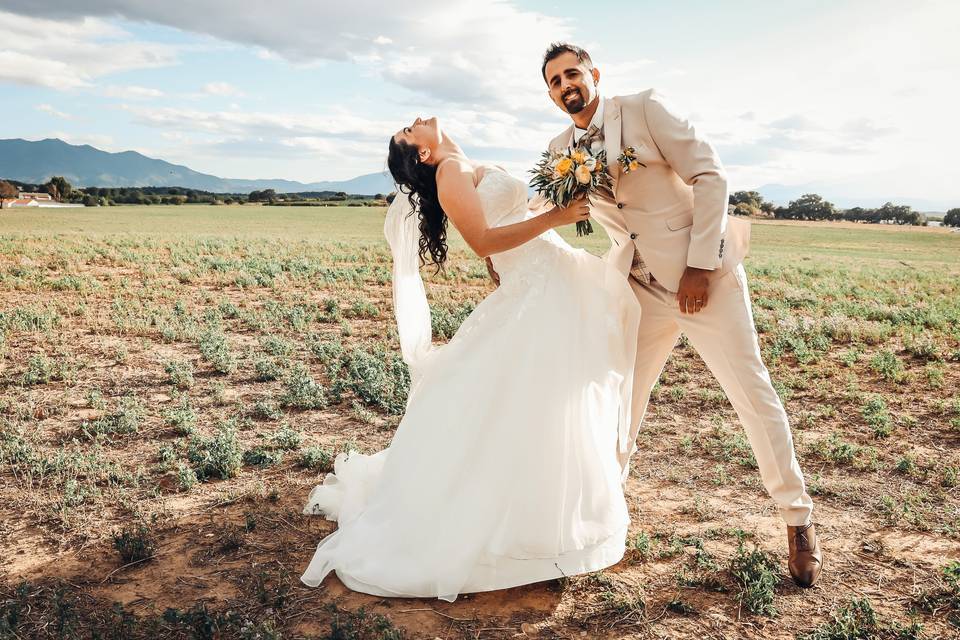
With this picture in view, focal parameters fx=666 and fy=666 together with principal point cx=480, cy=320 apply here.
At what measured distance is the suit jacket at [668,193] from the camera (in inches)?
166

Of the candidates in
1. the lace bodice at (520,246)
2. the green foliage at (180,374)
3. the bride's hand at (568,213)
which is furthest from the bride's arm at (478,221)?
the green foliage at (180,374)

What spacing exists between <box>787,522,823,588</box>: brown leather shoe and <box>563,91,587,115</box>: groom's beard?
121 inches

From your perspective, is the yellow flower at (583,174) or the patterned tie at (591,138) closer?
the yellow flower at (583,174)

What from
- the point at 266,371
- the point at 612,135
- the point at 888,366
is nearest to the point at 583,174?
the point at 612,135

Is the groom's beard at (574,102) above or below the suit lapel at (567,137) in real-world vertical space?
above

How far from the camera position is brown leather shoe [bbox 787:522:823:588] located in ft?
13.8

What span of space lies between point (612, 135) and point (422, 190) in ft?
4.66

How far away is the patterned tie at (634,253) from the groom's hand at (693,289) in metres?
0.35

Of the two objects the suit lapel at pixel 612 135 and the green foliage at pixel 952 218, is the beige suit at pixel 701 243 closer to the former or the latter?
the suit lapel at pixel 612 135

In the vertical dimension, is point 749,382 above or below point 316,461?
above

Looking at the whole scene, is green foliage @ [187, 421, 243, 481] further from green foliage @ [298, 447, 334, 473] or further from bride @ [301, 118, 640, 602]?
bride @ [301, 118, 640, 602]

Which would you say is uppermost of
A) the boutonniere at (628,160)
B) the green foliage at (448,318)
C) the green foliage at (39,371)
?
the boutonniere at (628,160)

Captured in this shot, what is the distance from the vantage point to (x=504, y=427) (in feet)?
13.6

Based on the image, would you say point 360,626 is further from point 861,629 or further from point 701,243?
point 701,243
